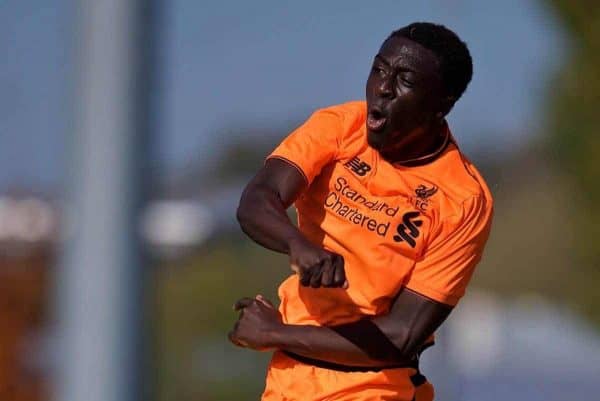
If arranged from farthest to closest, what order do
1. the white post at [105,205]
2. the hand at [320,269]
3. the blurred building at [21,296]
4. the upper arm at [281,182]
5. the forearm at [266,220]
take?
1. the blurred building at [21,296]
2. the upper arm at [281,182]
3. the forearm at [266,220]
4. the hand at [320,269]
5. the white post at [105,205]

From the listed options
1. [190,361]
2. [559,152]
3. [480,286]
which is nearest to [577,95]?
[559,152]

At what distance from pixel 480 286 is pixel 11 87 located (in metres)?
3.23

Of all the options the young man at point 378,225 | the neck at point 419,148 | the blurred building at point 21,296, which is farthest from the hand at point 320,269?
the blurred building at point 21,296

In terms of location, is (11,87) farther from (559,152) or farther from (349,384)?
(559,152)

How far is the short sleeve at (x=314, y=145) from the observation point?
283 cm

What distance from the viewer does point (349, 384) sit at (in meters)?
2.86

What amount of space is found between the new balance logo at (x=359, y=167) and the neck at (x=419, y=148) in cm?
5

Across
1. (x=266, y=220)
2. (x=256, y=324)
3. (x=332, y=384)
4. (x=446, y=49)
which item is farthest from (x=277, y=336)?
(x=446, y=49)

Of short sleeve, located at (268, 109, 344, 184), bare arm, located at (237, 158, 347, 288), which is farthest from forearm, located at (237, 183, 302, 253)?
short sleeve, located at (268, 109, 344, 184)

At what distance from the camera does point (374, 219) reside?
113 inches

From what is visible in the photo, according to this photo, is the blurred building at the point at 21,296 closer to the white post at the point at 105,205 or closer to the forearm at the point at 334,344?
the forearm at the point at 334,344

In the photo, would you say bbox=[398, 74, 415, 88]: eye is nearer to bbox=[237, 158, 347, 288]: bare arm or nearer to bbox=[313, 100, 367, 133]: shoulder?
bbox=[313, 100, 367, 133]: shoulder

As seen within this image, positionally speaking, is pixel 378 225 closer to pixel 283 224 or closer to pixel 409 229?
pixel 409 229

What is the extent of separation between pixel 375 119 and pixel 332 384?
58 centimetres
